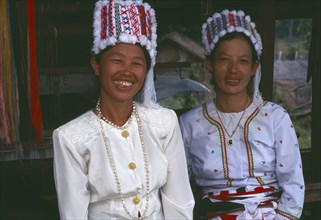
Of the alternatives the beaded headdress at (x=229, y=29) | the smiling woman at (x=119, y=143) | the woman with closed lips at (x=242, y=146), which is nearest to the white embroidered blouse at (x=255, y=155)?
the woman with closed lips at (x=242, y=146)

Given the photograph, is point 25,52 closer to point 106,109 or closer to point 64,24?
point 106,109

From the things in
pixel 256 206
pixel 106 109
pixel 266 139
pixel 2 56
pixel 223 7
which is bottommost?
pixel 256 206

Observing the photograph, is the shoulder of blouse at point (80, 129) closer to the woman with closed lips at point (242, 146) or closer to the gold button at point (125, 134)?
the gold button at point (125, 134)

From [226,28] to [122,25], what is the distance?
0.77 meters

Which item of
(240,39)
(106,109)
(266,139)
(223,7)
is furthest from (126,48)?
(223,7)

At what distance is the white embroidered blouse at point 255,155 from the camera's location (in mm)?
2561

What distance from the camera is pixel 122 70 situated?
6.91 feet

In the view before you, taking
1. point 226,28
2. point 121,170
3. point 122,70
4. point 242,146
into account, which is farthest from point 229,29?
point 121,170

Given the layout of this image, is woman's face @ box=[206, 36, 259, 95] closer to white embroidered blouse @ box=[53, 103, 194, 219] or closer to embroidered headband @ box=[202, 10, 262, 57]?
embroidered headband @ box=[202, 10, 262, 57]

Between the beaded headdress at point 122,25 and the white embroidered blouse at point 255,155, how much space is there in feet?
2.38

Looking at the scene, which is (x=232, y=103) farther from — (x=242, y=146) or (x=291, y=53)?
(x=291, y=53)

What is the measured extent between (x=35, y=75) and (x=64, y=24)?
175 cm

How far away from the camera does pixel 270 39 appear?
3459 mm

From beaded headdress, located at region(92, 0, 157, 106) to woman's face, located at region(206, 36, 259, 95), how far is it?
54 cm
